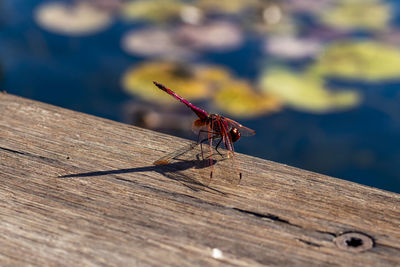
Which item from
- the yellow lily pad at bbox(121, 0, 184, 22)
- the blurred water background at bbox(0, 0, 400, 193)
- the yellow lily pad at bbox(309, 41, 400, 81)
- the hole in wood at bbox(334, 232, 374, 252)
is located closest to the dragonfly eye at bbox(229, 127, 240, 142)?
the hole in wood at bbox(334, 232, 374, 252)

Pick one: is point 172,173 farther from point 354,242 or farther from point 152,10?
point 152,10

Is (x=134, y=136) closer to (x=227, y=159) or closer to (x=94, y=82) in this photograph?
(x=227, y=159)

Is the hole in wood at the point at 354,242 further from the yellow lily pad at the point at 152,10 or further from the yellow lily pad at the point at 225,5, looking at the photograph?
the yellow lily pad at the point at 225,5

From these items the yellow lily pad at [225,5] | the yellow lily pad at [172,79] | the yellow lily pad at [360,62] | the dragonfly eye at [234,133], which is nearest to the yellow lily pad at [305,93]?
the yellow lily pad at [360,62]

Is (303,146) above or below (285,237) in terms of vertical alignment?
above

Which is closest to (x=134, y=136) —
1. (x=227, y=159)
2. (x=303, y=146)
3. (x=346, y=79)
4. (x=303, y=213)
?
(x=227, y=159)
